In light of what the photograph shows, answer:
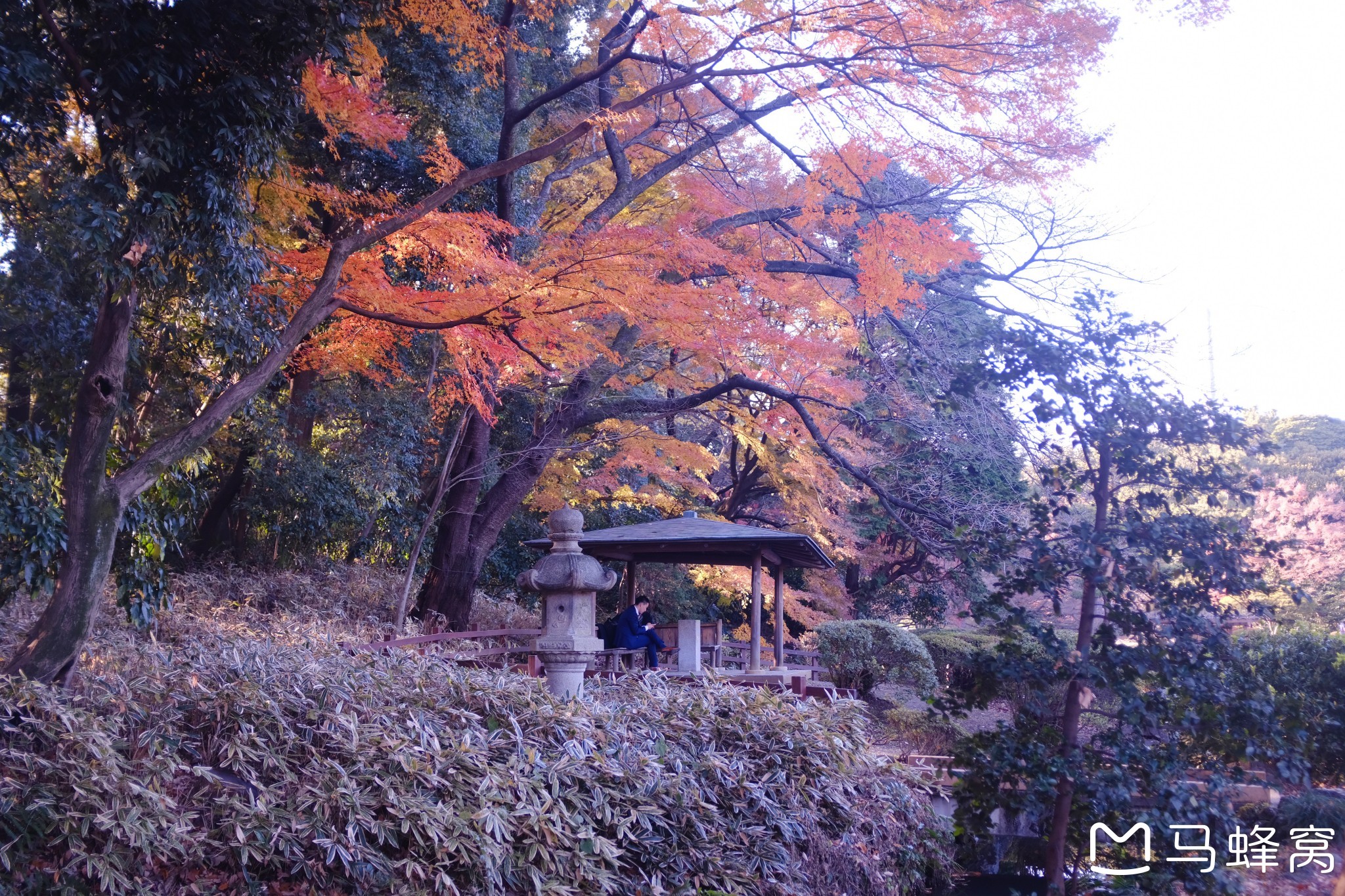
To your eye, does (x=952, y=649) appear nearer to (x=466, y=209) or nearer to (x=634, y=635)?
(x=634, y=635)

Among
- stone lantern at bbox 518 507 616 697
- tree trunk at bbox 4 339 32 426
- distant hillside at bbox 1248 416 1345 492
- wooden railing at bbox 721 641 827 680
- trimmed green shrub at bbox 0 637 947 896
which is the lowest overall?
wooden railing at bbox 721 641 827 680

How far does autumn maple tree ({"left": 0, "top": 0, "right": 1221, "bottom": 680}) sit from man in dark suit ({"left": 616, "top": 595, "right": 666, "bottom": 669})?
2.65 metres

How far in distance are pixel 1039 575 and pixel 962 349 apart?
5.55 m

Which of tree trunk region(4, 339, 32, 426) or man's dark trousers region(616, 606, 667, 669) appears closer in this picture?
tree trunk region(4, 339, 32, 426)

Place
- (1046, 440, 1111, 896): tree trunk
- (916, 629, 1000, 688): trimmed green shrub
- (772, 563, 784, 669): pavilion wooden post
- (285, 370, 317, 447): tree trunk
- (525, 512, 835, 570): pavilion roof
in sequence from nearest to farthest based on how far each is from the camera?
(1046, 440, 1111, 896): tree trunk, (525, 512, 835, 570): pavilion roof, (772, 563, 784, 669): pavilion wooden post, (285, 370, 317, 447): tree trunk, (916, 629, 1000, 688): trimmed green shrub

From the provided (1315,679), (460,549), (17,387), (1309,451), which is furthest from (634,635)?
(1309,451)

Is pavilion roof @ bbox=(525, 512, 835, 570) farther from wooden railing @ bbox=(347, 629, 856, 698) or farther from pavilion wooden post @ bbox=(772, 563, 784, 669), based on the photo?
wooden railing @ bbox=(347, 629, 856, 698)

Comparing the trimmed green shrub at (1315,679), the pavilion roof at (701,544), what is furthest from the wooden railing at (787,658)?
the trimmed green shrub at (1315,679)

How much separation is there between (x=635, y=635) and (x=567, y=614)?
11.9ft

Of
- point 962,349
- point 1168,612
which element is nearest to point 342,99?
point 962,349

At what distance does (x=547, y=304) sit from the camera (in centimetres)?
835

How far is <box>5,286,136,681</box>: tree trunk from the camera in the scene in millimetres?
5176

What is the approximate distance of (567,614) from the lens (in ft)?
21.0

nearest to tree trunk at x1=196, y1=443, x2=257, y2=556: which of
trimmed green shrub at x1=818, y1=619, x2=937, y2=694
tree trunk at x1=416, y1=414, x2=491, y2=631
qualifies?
tree trunk at x1=416, y1=414, x2=491, y2=631
